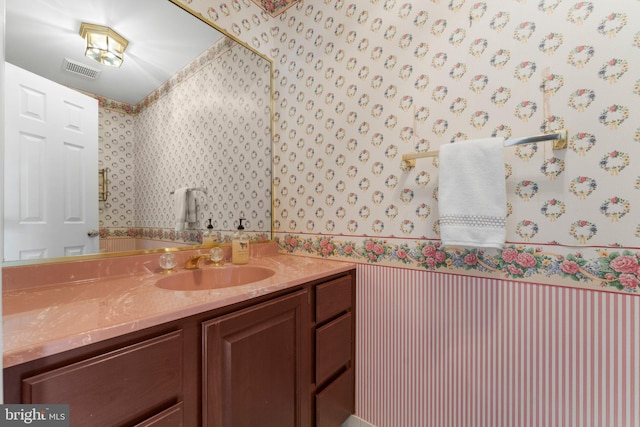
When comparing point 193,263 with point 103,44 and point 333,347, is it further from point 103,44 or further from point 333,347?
point 103,44

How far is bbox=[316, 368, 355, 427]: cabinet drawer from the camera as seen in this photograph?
1.18 meters

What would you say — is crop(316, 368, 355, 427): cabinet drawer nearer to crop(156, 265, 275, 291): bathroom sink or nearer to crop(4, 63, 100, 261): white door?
crop(156, 265, 275, 291): bathroom sink

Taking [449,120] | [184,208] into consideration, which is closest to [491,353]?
[449,120]

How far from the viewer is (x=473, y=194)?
40.4 inches

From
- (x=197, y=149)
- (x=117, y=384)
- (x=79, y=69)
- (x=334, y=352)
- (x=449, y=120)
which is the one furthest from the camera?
(x=197, y=149)

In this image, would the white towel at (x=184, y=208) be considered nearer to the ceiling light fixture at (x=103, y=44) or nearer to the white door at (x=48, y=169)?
the white door at (x=48, y=169)

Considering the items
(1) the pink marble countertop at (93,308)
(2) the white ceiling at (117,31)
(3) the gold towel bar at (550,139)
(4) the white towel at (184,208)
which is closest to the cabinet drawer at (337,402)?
(1) the pink marble countertop at (93,308)

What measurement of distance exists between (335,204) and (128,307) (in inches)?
39.6

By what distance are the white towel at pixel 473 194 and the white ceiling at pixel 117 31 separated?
1.29m

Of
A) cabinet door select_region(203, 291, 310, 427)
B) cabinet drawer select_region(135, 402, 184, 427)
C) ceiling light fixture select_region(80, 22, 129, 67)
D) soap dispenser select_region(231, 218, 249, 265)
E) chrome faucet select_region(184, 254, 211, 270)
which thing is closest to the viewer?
cabinet drawer select_region(135, 402, 184, 427)

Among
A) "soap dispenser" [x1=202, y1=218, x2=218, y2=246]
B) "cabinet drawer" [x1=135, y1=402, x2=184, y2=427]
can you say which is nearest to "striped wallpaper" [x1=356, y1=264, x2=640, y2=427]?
"soap dispenser" [x1=202, y1=218, x2=218, y2=246]

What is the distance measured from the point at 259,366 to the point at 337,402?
603mm

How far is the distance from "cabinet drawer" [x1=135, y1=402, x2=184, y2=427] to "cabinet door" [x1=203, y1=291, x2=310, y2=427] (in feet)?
0.22

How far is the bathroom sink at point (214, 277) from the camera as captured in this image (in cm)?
117
